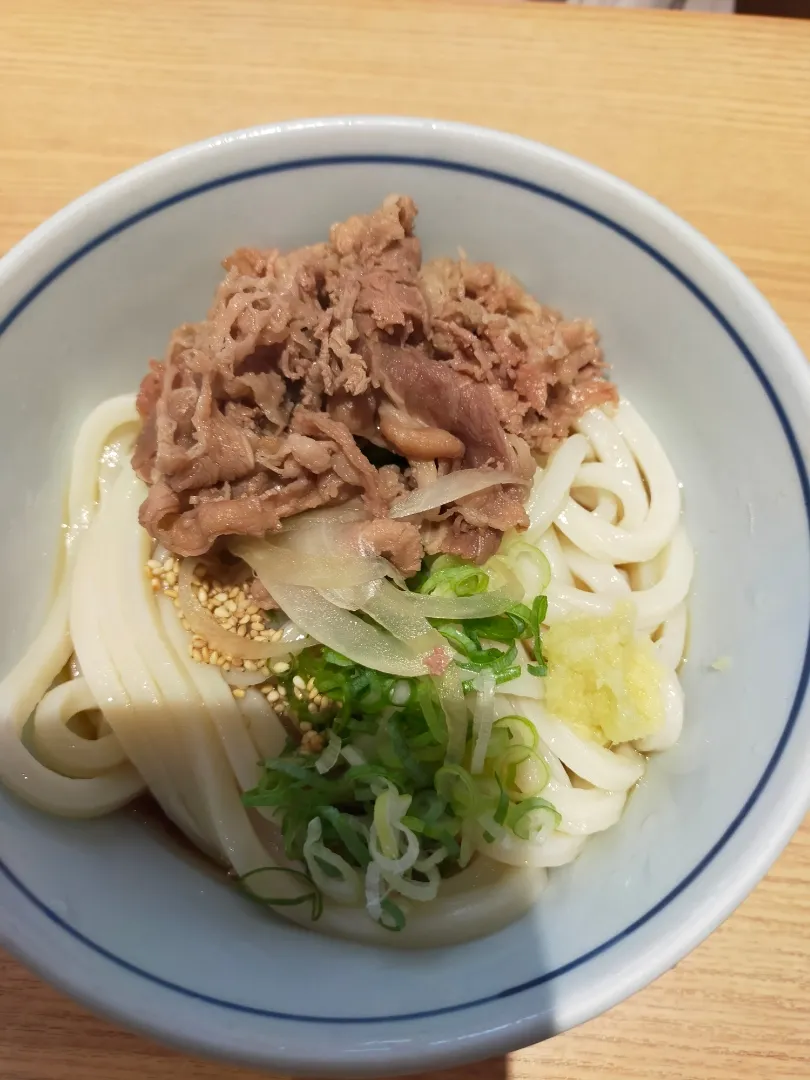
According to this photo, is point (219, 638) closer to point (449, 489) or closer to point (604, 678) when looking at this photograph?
point (449, 489)

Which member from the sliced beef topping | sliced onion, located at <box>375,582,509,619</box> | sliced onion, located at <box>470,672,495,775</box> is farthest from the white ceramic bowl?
sliced onion, located at <box>375,582,509,619</box>

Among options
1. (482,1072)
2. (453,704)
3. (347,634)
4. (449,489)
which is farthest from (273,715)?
(482,1072)

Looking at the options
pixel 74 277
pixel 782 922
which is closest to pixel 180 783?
pixel 74 277

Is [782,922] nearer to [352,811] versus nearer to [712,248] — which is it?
[352,811]

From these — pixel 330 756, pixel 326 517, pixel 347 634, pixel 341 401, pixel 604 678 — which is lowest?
pixel 330 756

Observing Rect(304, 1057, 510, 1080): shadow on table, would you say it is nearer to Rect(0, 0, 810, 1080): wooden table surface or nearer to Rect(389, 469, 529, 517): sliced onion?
Rect(389, 469, 529, 517): sliced onion

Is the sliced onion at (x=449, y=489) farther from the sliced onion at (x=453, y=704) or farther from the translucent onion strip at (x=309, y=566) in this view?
the sliced onion at (x=453, y=704)
